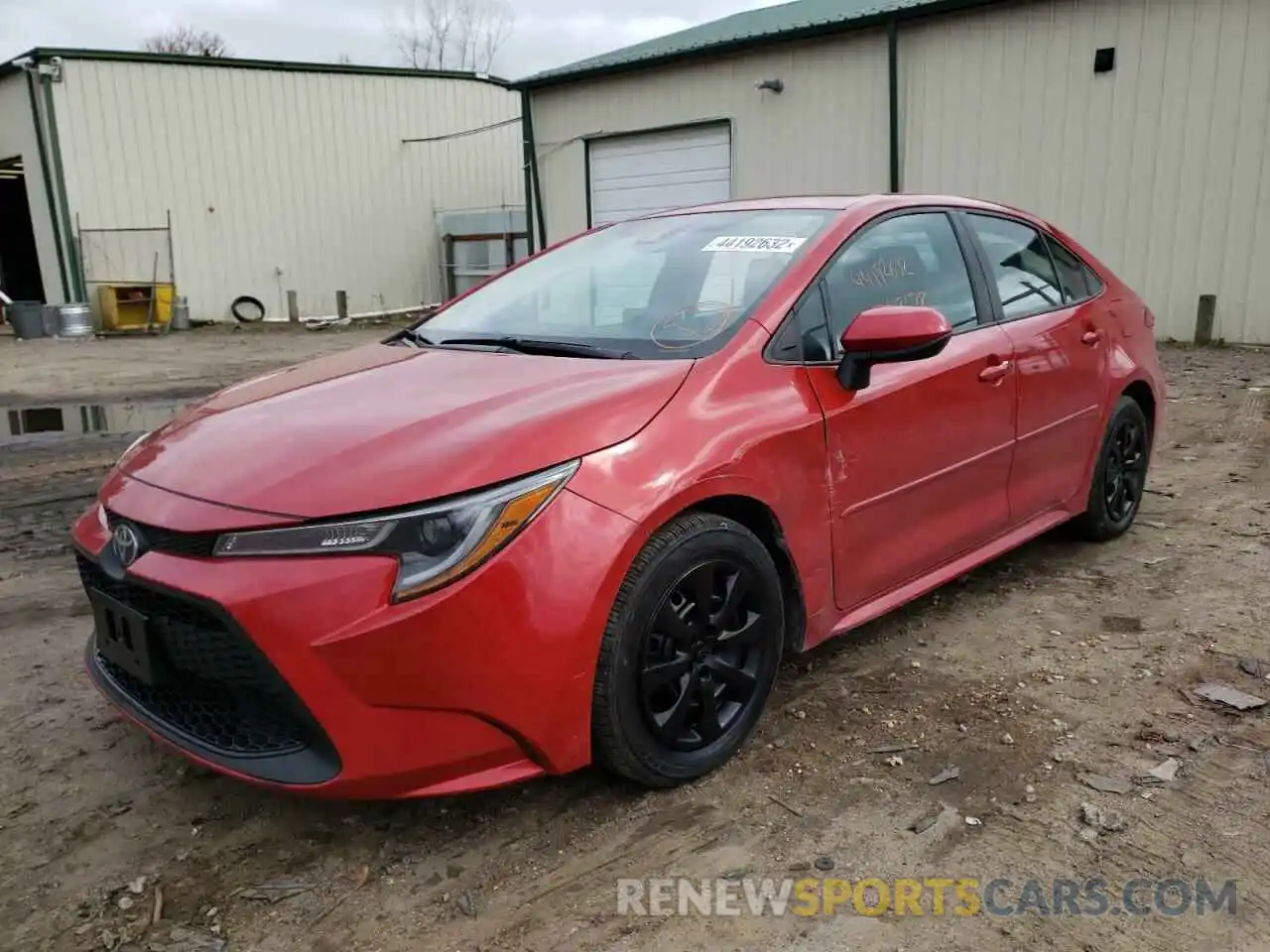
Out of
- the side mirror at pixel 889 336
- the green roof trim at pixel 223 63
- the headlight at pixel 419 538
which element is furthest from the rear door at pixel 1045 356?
the green roof trim at pixel 223 63

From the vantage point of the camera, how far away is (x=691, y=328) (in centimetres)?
289

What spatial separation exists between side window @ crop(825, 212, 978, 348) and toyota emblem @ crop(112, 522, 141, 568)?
190cm

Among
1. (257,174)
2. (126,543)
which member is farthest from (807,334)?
(257,174)

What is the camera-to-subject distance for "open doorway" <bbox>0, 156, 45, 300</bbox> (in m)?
24.7

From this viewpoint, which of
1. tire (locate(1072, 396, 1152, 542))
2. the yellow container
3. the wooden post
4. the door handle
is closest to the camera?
the door handle

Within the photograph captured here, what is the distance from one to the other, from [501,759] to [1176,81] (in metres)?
11.2

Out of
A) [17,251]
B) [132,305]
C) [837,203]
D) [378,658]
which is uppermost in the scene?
[17,251]

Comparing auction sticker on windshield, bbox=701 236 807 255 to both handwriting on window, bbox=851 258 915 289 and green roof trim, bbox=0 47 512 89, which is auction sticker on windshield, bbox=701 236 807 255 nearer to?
handwriting on window, bbox=851 258 915 289

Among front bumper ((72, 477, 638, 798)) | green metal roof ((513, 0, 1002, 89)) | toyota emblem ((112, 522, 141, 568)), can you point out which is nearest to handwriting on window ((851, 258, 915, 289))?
front bumper ((72, 477, 638, 798))

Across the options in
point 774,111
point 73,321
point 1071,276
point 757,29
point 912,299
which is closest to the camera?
point 912,299

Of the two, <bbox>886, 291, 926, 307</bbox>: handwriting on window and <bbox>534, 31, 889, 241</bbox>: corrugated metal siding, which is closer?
<bbox>886, 291, 926, 307</bbox>: handwriting on window

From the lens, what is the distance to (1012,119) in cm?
1179

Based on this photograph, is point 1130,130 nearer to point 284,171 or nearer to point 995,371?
point 995,371

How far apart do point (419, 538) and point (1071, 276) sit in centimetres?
312
